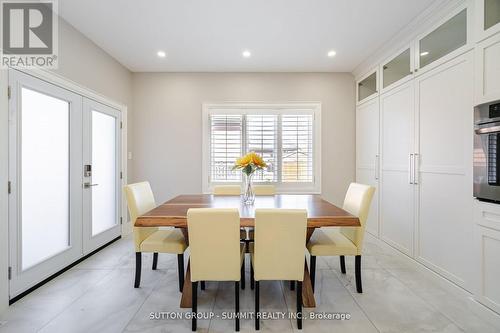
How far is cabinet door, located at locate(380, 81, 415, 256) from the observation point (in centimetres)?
291

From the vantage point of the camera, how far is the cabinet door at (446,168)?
2.16m

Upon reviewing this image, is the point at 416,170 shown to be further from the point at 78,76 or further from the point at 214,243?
the point at 78,76

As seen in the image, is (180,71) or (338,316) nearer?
(338,316)

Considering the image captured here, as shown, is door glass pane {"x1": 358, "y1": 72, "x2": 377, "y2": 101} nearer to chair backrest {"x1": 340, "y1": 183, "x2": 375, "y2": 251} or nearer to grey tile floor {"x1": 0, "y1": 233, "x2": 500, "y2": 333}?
chair backrest {"x1": 340, "y1": 183, "x2": 375, "y2": 251}

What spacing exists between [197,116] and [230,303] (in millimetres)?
3121

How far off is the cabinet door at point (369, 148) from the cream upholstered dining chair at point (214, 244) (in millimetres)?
2720

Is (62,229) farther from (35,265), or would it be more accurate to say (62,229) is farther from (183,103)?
(183,103)

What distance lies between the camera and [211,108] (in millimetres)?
4352

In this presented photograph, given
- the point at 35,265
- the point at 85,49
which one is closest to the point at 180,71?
the point at 85,49

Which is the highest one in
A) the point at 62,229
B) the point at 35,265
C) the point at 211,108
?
the point at 211,108

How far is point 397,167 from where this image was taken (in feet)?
10.4

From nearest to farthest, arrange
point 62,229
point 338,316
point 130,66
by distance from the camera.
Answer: point 338,316
point 62,229
point 130,66

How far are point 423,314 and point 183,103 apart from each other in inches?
165

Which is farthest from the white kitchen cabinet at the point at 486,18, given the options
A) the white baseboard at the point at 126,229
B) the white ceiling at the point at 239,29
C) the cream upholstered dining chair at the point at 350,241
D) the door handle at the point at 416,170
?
the white baseboard at the point at 126,229
